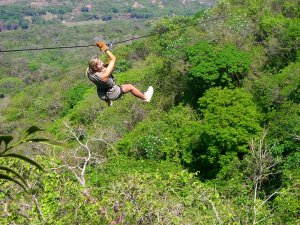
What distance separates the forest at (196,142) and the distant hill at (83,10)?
407ft

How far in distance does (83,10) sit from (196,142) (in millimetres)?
149082

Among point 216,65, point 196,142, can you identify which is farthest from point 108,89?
point 216,65

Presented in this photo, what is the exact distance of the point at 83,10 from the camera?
159 m

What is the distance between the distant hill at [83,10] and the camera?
5827 inches

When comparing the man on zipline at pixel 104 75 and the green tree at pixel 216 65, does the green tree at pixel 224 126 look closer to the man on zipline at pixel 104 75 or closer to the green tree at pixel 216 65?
the green tree at pixel 216 65

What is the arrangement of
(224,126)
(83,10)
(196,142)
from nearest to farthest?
(224,126) < (196,142) < (83,10)

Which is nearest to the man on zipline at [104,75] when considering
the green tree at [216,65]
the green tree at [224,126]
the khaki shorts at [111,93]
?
the khaki shorts at [111,93]

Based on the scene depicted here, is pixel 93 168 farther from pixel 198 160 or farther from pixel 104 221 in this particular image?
pixel 104 221

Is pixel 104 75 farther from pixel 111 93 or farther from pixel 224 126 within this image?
pixel 224 126

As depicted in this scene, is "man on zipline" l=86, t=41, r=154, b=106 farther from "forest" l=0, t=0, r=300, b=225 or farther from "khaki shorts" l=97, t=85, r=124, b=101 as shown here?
"forest" l=0, t=0, r=300, b=225

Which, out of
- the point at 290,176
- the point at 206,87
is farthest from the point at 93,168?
the point at 290,176

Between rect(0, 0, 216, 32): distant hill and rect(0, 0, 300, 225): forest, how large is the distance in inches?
4886

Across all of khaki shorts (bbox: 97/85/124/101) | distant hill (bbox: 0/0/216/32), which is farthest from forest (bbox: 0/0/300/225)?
distant hill (bbox: 0/0/216/32)

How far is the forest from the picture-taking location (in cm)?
880
